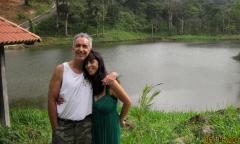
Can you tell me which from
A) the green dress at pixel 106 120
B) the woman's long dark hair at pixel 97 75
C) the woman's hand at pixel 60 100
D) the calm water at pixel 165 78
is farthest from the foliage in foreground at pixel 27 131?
the calm water at pixel 165 78

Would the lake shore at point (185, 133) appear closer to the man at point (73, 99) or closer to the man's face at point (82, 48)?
the man at point (73, 99)

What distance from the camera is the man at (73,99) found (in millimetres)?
3893

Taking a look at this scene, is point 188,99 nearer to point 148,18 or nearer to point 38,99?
point 38,99

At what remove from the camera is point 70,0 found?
4588 cm

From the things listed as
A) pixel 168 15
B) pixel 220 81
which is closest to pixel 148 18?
pixel 168 15

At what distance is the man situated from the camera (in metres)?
3.89

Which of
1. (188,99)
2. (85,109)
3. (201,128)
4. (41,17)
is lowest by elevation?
(188,99)

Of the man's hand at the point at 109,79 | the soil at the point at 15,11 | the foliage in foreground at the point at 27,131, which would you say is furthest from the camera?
the soil at the point at 15,11

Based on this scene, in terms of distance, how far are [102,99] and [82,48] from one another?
1.75ft

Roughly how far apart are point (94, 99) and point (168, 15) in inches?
2425

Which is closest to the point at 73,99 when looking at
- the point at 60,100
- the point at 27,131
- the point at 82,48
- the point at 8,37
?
the point at 60,100

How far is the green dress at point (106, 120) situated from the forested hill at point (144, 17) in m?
39.2

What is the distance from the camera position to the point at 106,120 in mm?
3967

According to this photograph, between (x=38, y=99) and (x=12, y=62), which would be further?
(x=12, y=62)
